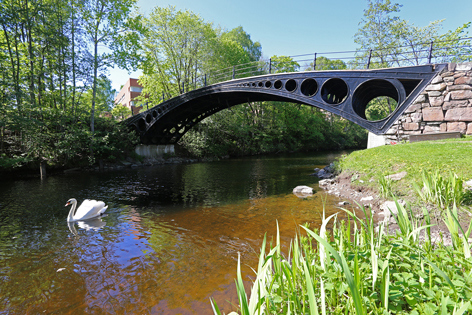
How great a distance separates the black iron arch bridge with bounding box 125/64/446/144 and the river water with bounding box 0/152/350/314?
24.0 feet

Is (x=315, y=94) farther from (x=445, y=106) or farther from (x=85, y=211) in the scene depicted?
(x=85, y=211)

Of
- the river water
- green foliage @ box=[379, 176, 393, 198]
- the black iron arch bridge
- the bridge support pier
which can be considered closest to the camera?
the river water

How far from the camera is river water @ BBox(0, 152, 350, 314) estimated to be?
3.36 m

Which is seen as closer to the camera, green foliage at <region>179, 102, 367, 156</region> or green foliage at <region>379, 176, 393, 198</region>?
green foliage at <region>379, 176, 393, 198</region>

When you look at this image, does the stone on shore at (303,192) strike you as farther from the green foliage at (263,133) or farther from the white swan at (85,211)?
the green foliage at (263,133)

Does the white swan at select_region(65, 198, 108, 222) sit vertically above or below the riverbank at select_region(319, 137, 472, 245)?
below

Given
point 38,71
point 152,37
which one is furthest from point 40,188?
point 152,37

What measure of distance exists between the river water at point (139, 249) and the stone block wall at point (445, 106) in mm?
6956

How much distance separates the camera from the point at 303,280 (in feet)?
6.40

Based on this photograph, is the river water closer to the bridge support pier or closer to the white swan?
the white swan

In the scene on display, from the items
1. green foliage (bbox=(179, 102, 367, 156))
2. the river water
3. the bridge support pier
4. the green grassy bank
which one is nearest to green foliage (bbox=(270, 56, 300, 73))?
green foliage (bbox=(179, 102, 367, 156))

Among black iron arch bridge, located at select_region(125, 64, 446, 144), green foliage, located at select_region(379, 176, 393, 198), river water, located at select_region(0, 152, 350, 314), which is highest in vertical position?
black iron arch bridge, located at select_region(125, 64, 446, 144)

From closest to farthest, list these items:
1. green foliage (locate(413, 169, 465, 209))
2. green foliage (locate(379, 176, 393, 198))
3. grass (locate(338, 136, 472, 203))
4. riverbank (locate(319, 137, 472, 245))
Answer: green foliage (locate(413, 169, 465, 209)), riverbank (locate(319, 137, 472, 245)), grass (locate(338, 136, 472, 203)), green foliage (locate(379, 176, 393, 198))

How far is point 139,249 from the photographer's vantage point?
4.89 m
